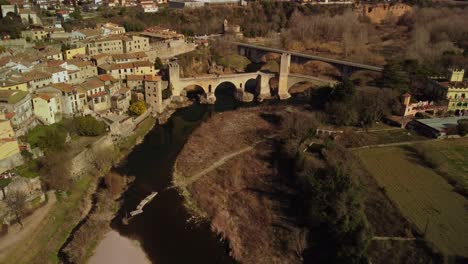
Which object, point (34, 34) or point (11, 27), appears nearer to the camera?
point (11, 27)

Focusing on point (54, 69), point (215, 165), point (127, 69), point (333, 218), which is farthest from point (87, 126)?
point (333, 218)

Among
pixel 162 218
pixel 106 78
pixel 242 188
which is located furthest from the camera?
pixel 106 78

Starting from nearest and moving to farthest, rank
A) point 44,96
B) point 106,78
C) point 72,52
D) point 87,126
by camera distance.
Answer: point 87,126
point 44,96
point 106,78
point 72,52

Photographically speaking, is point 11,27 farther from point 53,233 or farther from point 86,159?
point 53,233

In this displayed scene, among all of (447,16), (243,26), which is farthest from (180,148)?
(447,16)

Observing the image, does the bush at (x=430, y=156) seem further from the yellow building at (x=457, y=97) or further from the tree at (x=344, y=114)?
the yellow building at (x=457, y=97)

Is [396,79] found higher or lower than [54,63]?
lower

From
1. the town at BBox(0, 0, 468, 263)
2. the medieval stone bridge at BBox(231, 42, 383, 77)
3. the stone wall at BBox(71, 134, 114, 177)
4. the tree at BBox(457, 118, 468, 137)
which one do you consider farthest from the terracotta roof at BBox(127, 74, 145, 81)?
the tree at BBox(457, 118, 468, 137)

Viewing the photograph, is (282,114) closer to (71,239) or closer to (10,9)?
(71,239)
